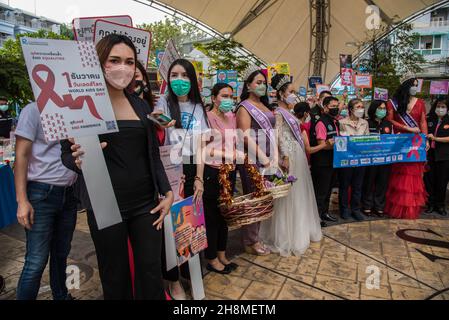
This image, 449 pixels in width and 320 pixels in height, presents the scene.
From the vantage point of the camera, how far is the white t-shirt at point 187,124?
96.0 inches

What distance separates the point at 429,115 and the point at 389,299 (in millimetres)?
3481

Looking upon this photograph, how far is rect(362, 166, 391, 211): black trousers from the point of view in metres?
4.76

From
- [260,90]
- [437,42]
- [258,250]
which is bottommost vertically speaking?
[258,250]

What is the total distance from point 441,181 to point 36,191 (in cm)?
517

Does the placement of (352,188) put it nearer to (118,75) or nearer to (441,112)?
(441,112)

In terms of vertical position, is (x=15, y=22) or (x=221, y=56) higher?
(x=15, y=22)

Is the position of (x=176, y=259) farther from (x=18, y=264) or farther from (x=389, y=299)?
(x=18, y=264)

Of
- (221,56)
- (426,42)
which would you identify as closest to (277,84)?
(221,56)

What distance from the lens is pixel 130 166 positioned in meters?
1.67

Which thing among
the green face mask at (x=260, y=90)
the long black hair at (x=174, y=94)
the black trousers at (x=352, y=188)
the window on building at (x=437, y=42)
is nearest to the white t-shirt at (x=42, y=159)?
the long black hair at (x=174, y=94)

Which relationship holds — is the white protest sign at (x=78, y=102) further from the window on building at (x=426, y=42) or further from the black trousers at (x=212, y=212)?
the window on building at (x=426, y=42)

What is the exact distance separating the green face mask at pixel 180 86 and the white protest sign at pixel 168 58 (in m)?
0.19

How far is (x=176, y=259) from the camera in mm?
2279

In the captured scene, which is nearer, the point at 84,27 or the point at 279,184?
the point at 84,27
